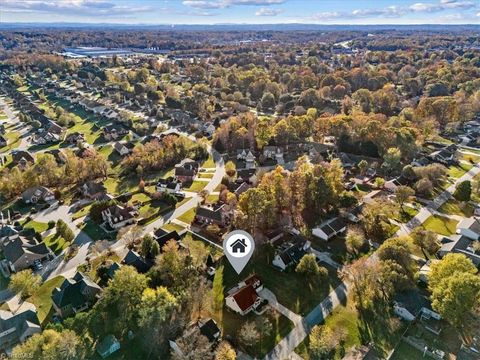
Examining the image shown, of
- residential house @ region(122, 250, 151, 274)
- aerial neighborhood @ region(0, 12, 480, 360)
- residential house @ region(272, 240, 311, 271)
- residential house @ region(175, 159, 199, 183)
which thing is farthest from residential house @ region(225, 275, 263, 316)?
residential house @ region(175, 159, 199, 183)

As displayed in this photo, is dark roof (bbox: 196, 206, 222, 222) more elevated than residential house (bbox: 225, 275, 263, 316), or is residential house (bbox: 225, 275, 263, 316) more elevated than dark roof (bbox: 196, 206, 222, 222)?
residential house (bbox: 225, 275, 263, 316)

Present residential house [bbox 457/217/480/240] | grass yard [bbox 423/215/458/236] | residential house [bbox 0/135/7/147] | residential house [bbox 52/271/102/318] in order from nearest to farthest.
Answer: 1. residential house [bbox 52/271/102/318]
2. residential house [bbox 457/217/480/240]
3. grass yard [bbox 423/215/458/236]
4. residential house [bbox 0/135/7/147]

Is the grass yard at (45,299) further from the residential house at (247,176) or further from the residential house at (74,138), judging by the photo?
the residential house at (74,138)

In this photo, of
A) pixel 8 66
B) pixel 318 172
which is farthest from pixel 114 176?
pixel 8 66

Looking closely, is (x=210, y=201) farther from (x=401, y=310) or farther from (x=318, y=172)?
(x=401, y=310)

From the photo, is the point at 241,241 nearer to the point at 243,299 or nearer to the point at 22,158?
the point at 243,299

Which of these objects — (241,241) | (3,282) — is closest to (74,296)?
(3,282)

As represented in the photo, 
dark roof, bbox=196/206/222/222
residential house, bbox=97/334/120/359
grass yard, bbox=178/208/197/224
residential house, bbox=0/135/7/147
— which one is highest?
residential house, bbox=97/334/120/359

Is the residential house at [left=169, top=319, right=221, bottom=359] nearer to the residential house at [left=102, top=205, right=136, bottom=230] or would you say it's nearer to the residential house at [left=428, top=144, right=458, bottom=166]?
the residential house at [left=102, top=205, right=136, bottom=230]
